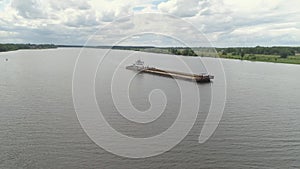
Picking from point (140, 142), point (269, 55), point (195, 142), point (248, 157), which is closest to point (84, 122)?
point (140, 142)

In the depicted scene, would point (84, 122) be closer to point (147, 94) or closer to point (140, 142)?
point (140, 142)

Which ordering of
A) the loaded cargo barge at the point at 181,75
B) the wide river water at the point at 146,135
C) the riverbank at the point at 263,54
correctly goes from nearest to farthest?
the wide river water at the point at 146,135, the loaded cargo barge at the point at 181,75, the riverbank at the point at 263,54

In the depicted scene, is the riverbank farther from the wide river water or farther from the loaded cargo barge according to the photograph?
the wide river water

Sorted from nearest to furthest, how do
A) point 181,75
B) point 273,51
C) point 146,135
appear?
point 146,135 → point 181,75 → point 273,51

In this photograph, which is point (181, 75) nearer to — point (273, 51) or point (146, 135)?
point (146, 135)

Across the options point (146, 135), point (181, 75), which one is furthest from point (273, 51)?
point (146, 135)

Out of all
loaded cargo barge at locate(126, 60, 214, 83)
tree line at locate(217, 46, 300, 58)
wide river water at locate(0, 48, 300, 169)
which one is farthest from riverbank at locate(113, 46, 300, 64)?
wide river water at locate(0, 48, 300, 169)

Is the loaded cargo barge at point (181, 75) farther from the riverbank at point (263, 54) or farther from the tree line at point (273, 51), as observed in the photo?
the tree line at point (273, 51)

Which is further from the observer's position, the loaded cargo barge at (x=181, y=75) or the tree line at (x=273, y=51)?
the tree line at (x=273, y=51)

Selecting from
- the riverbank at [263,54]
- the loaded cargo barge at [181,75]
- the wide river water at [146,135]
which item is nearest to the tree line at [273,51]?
the riverbank at [263,54]

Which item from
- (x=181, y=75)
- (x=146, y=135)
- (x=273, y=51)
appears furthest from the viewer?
(x=273, y=51)

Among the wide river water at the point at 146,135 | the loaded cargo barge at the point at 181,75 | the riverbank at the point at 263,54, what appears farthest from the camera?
Result: the riverbank at the point at 263,54
